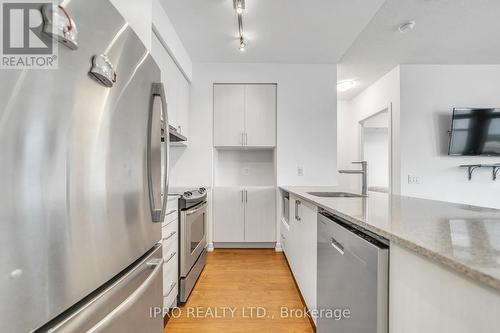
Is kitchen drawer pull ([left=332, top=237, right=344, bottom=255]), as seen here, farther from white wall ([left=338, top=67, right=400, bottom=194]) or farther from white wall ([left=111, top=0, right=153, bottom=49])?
white wall ([left=338, top=67, right=400, bottom=194])

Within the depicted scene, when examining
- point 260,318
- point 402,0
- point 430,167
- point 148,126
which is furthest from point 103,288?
point 430,167

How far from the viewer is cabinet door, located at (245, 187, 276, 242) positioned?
321cm

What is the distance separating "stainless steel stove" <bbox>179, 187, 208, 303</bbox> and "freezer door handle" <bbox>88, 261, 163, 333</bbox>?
76 cm

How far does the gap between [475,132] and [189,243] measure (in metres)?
3.91

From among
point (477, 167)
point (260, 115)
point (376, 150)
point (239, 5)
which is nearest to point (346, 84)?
point (376, 150)

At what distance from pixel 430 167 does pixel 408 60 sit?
4.95 ft

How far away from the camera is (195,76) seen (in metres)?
3.32

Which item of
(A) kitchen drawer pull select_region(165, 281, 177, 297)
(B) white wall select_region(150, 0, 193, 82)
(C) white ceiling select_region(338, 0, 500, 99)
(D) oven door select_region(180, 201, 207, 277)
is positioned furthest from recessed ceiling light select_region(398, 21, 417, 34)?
(A) kitchen drawer pull select_region(165, 281, 177, 297)

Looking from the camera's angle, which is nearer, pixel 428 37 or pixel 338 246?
pixel 338 246

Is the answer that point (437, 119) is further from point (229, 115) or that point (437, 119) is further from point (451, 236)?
point (451, 236)

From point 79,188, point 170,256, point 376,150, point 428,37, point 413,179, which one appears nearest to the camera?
point 79,188

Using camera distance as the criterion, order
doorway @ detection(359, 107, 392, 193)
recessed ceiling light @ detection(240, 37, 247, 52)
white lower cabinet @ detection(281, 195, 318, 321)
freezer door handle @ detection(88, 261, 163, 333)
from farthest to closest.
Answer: doorway @ detection(359, 107, 392, 193)
recessed ceiling light @ detection(240, 37, 247, 52)
white lower cabinet @ detection(281, 195, 318, 321)
freezer door handle @ detection(88, 261, 163, 333)

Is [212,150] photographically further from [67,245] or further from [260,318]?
[67,245]

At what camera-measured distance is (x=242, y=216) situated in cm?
322
